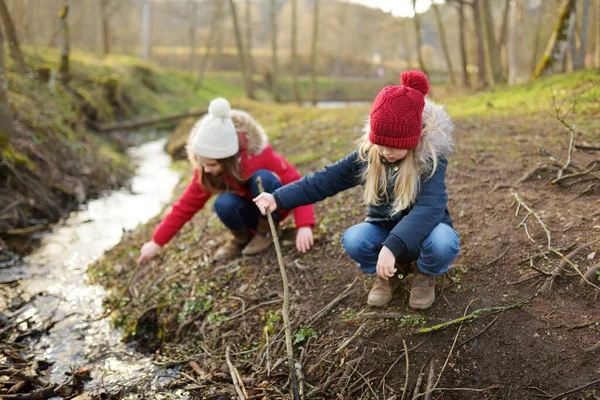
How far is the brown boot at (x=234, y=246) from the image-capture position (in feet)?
13.1

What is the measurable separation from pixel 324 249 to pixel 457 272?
3.56 feet

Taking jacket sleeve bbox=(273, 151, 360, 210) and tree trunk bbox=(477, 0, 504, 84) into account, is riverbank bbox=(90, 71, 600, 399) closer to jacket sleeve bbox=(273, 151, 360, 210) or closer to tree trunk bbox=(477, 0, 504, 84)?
jacket sleeve bbox=(273, 151, 360, 210)

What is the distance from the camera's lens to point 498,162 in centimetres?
462

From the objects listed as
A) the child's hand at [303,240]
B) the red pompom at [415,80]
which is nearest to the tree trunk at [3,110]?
the child's hand at [303,240]

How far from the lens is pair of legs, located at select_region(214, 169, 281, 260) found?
147 inches

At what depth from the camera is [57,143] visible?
7.48m

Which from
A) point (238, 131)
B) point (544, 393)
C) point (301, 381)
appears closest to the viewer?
point (544, 393)

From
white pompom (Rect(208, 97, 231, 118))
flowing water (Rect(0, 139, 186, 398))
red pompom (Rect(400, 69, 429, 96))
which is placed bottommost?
flowing water (Rect(0, 139, 186, 398))

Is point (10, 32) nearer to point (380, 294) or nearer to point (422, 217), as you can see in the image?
point (380, 294)

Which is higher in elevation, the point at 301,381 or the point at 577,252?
the point at 577,252

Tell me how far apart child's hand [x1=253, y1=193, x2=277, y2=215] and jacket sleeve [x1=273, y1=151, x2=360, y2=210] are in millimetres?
41

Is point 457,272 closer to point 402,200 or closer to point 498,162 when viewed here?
point 402,200

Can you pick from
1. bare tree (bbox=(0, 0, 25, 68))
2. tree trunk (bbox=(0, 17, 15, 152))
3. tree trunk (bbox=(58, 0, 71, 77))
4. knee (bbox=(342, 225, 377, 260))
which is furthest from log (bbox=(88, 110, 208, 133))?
knee (bbox=(342, 225, 377, 260))

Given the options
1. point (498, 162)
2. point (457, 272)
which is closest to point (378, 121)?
point (457, 272)
